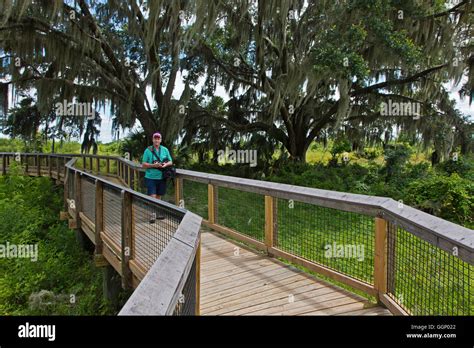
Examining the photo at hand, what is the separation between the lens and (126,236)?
14.4 ft

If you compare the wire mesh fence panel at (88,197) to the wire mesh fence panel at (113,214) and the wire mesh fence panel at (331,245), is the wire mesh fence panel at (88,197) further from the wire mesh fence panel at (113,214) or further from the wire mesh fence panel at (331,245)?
the wire mesh fence panel at (331,245)

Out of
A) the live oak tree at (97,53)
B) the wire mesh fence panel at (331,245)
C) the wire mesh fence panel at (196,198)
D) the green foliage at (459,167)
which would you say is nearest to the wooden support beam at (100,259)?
the wire mesh fence panel at (196,198)

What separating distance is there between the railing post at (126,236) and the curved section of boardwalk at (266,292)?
38.8 inches

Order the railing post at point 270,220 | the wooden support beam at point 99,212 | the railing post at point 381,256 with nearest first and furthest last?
the railing post at point 381,256
the railing post at point 270,220
the wooden support beam at point 99,212

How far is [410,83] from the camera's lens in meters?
13.5

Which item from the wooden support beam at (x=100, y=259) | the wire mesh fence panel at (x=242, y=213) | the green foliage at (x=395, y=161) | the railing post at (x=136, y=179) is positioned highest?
the green foliage at (x=395, y=161)

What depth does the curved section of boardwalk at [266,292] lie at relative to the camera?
3.00 meters

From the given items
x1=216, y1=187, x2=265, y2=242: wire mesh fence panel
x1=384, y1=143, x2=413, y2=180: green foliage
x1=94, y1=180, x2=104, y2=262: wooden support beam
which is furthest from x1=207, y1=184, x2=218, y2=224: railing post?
x1=384, y1=143, x2=413, y2=180: green foliage

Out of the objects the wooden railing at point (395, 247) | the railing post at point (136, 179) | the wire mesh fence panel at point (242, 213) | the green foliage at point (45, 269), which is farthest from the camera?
the railing post at point (136, 179)

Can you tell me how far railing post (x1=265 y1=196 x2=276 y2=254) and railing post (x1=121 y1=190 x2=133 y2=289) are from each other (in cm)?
173

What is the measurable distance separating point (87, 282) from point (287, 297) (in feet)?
22.1

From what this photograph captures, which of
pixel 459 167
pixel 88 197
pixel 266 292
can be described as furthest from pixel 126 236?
pixel 459 167

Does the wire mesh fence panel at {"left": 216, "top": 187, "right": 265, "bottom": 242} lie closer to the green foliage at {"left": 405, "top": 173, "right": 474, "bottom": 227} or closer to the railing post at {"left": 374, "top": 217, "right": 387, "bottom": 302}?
the railing post at {"left": 374, "top": 217, "right": 387, "bottom": 302}
